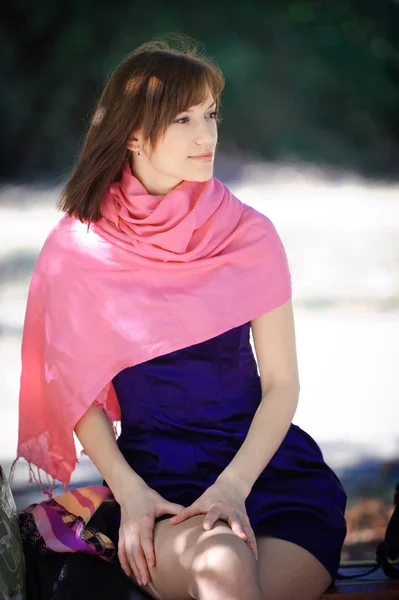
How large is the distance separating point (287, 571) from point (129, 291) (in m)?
0.73

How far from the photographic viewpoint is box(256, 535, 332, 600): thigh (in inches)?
73.6

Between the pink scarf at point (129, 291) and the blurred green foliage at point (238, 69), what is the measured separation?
2138 mm

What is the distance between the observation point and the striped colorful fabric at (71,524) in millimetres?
1917

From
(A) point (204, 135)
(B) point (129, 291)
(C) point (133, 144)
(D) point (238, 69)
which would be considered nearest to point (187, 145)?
(A) point (204, 135)

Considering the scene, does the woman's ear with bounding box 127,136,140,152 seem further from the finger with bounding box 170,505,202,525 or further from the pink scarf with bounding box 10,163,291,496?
the finger with bounding box 170,505,202,525

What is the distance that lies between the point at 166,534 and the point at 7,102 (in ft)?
9.82

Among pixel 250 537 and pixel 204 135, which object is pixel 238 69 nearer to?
pixel 204 135

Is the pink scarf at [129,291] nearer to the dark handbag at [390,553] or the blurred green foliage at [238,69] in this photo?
the dark handbag at [390,553]

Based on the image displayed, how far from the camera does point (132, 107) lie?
2104mm

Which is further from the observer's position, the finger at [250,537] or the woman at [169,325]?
the woman at [169,325]

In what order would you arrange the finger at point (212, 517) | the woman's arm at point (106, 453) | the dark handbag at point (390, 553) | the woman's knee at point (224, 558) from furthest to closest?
1. the dark handbag at point (390, 553)
2. the woman's arm at point (106, 453)
3. the finger at point (212, 517)
4. the woman's knee at point (224, 558)

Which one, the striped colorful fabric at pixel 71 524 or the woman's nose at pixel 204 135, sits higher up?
the woman's nose at pixel 204 135

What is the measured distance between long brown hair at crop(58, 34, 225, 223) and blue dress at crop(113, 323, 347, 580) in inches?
17.0

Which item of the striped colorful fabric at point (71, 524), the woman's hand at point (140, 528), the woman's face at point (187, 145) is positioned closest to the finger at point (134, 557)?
the woman's hand at point (140, 528)
